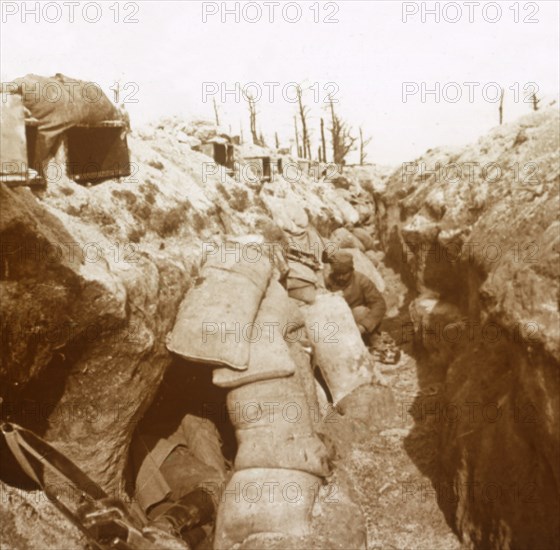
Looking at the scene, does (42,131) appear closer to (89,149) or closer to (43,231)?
(89,149)

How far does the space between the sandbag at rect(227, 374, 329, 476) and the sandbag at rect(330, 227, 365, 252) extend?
22.9ft

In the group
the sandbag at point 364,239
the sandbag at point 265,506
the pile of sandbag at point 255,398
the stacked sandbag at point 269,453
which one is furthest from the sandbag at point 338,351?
the sandbag at point 364,239

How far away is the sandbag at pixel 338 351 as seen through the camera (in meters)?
5.76

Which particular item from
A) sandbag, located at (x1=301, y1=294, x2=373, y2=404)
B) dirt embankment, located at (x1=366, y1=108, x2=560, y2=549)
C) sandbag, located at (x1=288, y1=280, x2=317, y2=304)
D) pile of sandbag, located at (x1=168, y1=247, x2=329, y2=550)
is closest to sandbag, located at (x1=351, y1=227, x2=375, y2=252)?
sandbag, located at (x1=288, y1=280, x2=317, y2=304)

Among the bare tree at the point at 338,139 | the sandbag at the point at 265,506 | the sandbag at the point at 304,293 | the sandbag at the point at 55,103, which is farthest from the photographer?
the bare tree at the point at 338,139

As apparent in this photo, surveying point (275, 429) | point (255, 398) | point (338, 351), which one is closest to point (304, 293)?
point (338, 351)

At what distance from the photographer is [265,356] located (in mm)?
4668

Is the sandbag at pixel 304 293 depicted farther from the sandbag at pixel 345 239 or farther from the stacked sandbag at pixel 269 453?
the sandbag at pixel 345 239

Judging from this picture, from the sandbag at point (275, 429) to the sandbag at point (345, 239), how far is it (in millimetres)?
6991

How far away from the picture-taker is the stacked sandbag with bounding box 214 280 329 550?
376 cm

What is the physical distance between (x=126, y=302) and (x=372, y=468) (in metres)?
2.70

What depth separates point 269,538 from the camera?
12.0 feet

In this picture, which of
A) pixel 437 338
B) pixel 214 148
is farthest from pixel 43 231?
pixel 214 148

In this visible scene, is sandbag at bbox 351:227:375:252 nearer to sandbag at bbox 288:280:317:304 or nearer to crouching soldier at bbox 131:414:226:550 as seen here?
sandbag at bbox 288:280:317:304
